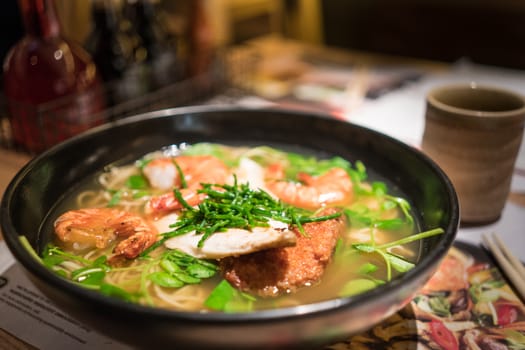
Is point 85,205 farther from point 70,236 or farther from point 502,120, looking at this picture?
point 502,120

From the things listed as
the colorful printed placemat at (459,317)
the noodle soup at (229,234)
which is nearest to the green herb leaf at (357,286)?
the noodle soup at (229,234)

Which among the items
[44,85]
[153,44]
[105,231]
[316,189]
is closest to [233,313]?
[105,231]

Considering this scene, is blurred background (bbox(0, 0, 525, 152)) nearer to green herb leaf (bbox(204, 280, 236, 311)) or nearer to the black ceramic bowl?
the black ceramic bowl

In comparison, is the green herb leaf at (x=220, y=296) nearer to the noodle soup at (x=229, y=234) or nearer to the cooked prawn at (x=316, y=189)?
the noodle soup at (x=229, y=234)

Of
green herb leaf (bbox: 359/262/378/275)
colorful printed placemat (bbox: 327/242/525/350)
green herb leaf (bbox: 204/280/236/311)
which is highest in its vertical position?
green herb leaf (bbox: 204/280/236/311)

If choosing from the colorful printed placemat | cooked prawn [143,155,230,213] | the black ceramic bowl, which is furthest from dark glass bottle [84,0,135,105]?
the colorful printed placemat

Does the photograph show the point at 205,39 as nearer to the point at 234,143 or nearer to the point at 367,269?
the point at 234,143
